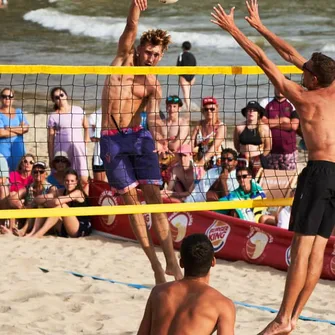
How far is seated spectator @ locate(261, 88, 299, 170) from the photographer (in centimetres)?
1061

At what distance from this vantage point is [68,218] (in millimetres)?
10625

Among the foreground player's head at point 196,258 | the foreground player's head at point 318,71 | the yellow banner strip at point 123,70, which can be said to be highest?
the foreground player's head at point 318,71

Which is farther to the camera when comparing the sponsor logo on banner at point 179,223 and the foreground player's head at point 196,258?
the sponsor logo on banner at point 179,223

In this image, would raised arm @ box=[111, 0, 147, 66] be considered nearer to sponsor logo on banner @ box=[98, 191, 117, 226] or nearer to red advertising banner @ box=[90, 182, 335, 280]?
red advertising banner @ box=[90, 182, 335, 280]

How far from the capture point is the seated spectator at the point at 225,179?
32.9 ft

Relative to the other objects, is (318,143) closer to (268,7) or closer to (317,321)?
(317,321)

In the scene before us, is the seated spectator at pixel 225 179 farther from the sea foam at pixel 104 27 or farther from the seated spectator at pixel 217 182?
the sea foam at pixel 104 27

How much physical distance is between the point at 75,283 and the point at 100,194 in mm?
2250

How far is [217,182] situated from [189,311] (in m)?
5.60

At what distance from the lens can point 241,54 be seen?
25266 mm

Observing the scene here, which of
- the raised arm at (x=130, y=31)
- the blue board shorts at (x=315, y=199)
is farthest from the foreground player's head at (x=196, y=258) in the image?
the raised arm at (x=130, y=31)

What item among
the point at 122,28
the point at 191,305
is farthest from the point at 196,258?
the point at 122,28

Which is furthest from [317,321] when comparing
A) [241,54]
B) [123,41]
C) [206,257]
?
[241,54]

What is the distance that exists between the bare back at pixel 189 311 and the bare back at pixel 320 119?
1841 millimetres
